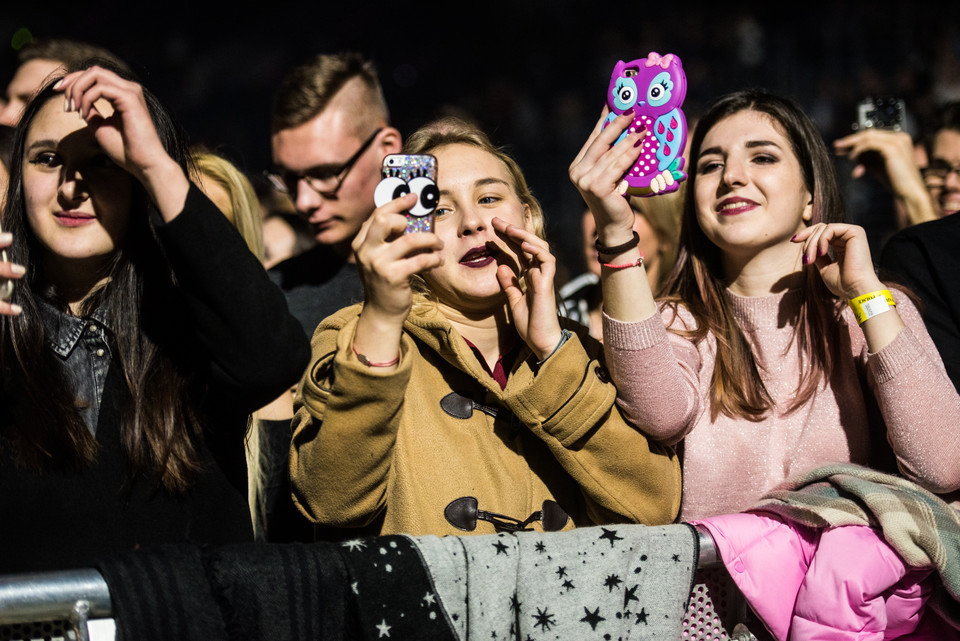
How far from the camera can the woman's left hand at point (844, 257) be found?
2.12m

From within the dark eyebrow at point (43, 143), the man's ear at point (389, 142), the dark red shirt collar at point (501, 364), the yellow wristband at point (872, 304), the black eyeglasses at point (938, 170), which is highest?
the man's ear at point (389, 142)

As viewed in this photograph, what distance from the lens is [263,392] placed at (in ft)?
5.82

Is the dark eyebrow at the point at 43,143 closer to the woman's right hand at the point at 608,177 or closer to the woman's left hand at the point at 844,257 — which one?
the woman's right hand at the point at 608,177

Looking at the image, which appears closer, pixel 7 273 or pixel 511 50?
pixel 7 273

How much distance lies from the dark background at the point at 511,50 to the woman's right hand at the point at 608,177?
452 cm

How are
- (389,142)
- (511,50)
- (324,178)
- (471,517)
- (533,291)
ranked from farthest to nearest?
(511,50), (389,142), (324,178), (533,291), (471,517)

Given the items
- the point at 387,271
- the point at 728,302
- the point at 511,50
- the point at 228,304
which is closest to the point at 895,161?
the point at 728,302

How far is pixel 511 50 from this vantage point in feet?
26.0

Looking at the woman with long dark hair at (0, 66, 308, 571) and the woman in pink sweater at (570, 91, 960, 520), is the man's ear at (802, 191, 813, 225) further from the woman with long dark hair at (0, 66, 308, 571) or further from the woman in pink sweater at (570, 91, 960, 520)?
the woman with long dark hair at (0, 66, 308, 571)

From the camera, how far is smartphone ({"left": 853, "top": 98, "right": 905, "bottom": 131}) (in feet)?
10.2

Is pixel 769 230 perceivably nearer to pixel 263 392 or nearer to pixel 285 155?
pixel 263 392

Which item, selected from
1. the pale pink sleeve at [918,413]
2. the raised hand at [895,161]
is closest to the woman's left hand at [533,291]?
the pale pink sleeve at [918,413]

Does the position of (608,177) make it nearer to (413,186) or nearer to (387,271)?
(413,186)

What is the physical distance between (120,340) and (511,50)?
Answer: 6533 millimetres
